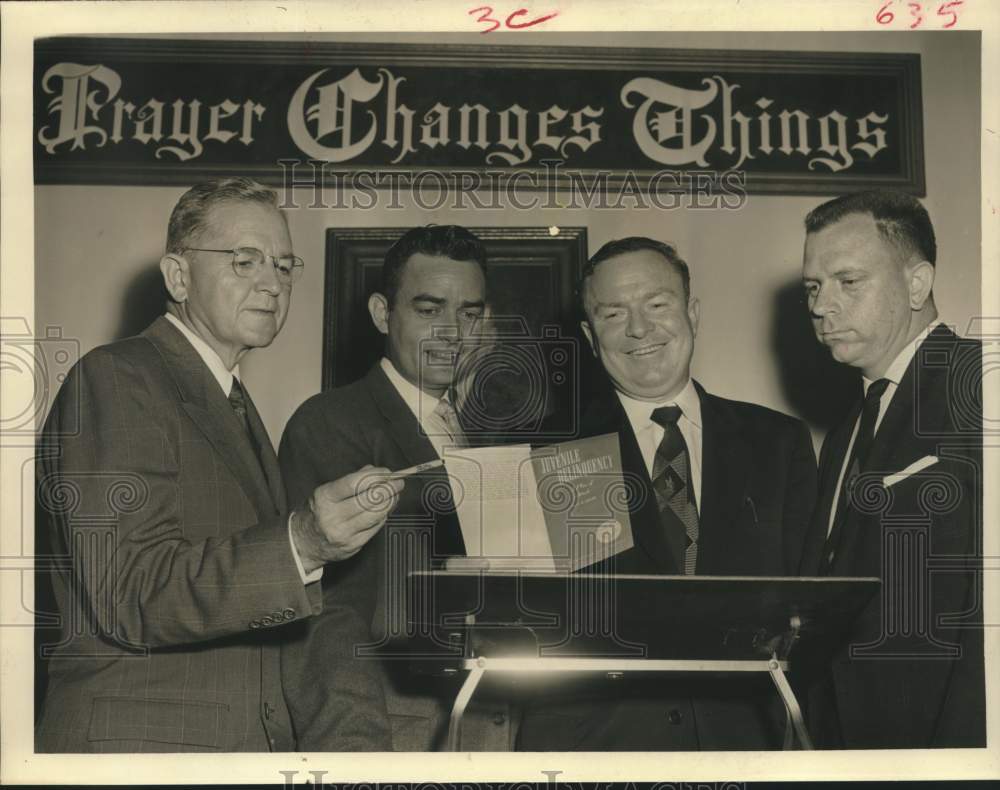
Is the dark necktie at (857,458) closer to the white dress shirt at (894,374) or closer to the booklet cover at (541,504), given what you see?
the white dress shirt at (894,374)

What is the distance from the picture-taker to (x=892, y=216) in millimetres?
4117

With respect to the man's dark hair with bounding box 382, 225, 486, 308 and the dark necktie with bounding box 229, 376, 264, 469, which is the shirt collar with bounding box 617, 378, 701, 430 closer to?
the man's dark hair with bounding box 382, 225, 486, 308

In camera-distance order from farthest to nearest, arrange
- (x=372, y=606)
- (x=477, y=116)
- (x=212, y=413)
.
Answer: (x=477, y=116) < (x=372, y=606) < (x=212, y=413)

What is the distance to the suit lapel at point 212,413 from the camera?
3.76 metres

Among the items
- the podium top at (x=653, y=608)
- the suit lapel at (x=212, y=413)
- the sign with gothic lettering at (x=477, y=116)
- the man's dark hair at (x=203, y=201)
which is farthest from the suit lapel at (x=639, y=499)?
the man's dark hair at (x=203, y=201)

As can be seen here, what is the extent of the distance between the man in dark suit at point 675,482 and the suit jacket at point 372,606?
29cm

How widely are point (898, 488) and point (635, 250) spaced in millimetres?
980

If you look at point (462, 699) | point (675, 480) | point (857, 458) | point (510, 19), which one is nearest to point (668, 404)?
point (675, 480)

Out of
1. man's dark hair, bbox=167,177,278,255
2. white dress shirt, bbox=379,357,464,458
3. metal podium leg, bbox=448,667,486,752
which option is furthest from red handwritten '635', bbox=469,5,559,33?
metal podium leg, bbox=448,667,486,752

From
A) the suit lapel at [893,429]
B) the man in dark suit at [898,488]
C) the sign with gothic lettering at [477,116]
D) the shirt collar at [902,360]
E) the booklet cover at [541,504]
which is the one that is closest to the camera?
the booklet cover at [541,504]

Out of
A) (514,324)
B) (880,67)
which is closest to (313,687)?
(514,324)

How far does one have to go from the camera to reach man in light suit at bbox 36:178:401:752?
3.52 m

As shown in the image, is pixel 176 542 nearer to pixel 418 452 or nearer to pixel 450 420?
pixel 418 452

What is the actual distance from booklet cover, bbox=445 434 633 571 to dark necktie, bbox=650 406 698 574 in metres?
0.11
